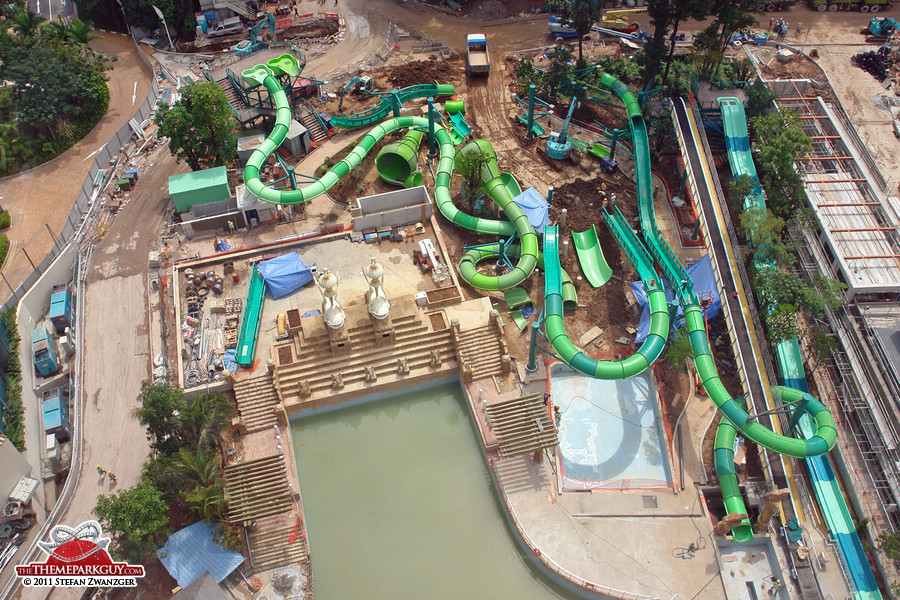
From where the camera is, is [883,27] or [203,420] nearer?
[203,420]

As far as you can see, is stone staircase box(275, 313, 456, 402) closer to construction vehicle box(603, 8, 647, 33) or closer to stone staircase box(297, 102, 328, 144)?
stone staircase box(297, 102, 328, 144)

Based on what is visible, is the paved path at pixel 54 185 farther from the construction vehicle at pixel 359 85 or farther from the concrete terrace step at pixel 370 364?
the concrete terrace step at pixel 370 364

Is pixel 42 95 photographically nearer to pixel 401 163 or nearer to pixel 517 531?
pixel 401 163

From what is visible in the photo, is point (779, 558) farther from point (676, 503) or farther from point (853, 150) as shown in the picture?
point (853, 150)

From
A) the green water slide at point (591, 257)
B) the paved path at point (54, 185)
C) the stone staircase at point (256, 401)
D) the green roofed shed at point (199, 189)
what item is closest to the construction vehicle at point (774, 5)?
the green water slide at point (591, 257)

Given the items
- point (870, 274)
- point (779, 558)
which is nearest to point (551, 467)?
point (779, 558)

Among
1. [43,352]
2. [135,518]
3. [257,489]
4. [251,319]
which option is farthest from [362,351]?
[43,352]

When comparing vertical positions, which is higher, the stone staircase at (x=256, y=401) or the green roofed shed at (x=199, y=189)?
the green roofed shed at (x=199, y=189)
